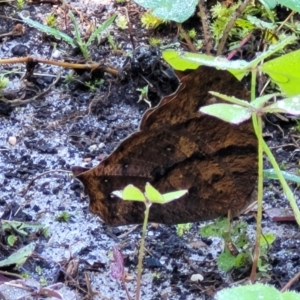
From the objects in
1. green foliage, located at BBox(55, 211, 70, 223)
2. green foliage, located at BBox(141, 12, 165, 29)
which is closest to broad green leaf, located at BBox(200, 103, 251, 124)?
green foliage, located at BBox(55, 211, 70, 223)

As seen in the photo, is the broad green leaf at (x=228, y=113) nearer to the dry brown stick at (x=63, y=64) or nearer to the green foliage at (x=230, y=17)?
the dry brown stick at (x=63, y=64)

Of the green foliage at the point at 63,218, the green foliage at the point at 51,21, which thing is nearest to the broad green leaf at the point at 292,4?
the green foliage at the point at 63,218

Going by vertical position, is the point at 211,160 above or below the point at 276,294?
below

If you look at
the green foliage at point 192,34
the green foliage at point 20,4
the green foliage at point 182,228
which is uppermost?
the green foliage at point 192,34

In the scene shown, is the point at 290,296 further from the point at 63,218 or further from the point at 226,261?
the point at 63,218

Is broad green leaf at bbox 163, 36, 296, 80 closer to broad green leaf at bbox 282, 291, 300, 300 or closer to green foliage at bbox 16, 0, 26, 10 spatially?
broad green leaf at bbox 282, 291, 300, 300

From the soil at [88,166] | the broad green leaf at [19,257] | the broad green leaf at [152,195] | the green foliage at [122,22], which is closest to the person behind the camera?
the broad green leaf at [152,195]

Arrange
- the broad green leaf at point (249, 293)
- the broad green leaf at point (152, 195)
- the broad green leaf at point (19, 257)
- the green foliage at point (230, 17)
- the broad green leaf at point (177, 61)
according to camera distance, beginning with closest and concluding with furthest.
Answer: the broad green leaf at point (249, 293) < the broad green leaf at point (152, 195) < the broad green leaf at point (177, 61) < the broad green leaf at point (19, 257) < the green foliage at point (230, 17)

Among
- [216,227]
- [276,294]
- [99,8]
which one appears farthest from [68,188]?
[276,294]

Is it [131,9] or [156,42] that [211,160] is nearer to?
[156,42]
